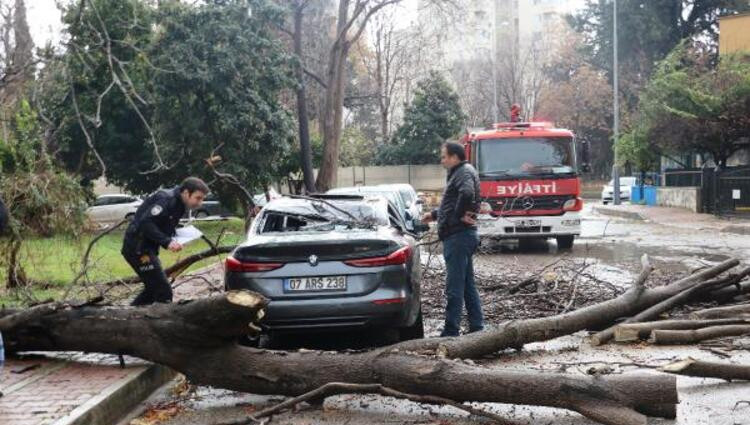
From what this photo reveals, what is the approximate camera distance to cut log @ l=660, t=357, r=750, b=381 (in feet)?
17.8

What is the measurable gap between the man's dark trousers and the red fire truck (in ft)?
27.3

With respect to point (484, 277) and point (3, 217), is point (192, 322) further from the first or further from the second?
point (484, 277)

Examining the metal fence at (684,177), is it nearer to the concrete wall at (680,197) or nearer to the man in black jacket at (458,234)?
the concrete wall at (680,197)

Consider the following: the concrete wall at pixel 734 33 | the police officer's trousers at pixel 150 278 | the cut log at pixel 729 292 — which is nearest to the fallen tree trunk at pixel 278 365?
the police officer's trousers at pixel 150 278

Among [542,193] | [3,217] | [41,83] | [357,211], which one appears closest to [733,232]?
[542,193]

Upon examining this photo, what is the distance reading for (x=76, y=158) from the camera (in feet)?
97.2

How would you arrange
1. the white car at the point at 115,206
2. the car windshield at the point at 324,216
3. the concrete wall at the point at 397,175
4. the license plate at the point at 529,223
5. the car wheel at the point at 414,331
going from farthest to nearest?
1. the concrete wall at the point at 397,175
2. the white car at the point at 115,206
3. the license plate at the point at 529,223
4. the car wheel at the point at 414,331
5. the car windshield at the point at 324,216

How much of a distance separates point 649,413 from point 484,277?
241 inches

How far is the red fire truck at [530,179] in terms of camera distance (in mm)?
15953

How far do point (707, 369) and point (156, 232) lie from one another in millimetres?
4892

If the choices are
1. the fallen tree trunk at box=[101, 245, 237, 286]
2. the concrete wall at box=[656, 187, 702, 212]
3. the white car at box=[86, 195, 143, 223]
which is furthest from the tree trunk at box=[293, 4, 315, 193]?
the fallen tree trunk at box=[101, 245, 237, 286]

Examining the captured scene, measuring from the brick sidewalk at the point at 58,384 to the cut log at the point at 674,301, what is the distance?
4.24 metres

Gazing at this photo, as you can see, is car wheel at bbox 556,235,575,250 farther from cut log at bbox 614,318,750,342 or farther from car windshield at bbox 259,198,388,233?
car windshield at bbox 259,198,388,233

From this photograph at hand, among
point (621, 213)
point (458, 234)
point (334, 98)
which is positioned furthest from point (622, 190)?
point (458, 234)
